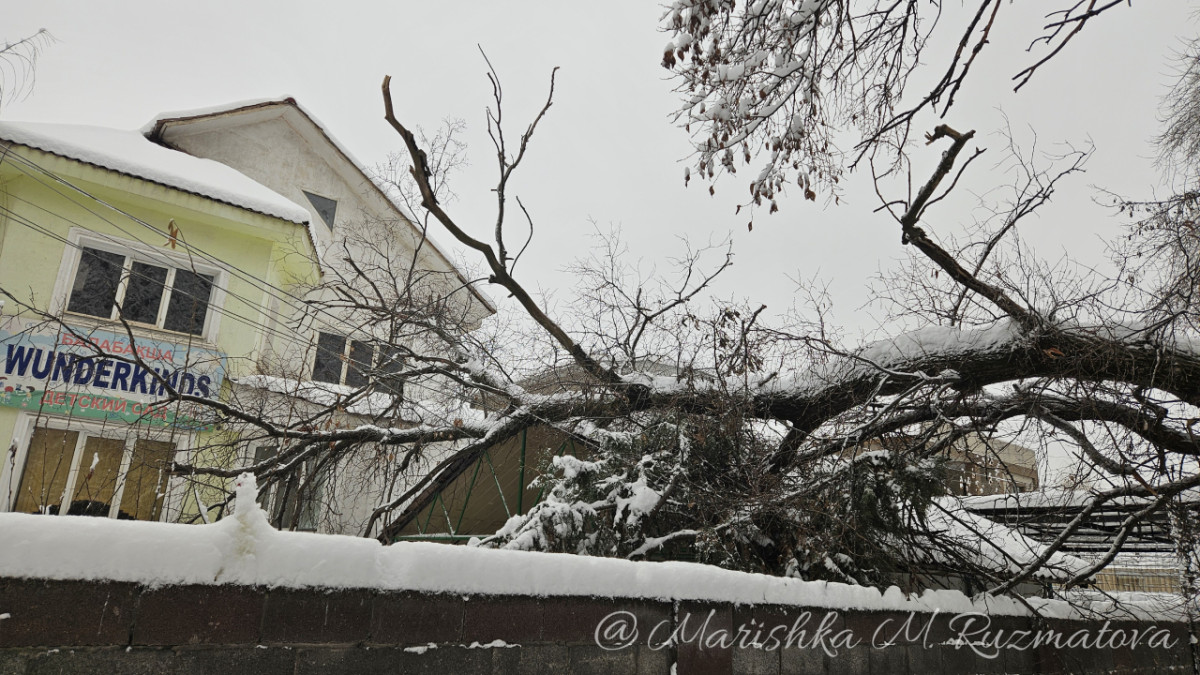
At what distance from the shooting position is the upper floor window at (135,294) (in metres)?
10.5

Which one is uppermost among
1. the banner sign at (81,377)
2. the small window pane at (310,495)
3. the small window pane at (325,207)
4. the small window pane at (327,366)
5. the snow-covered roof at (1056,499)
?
the small window pane at (325,207)

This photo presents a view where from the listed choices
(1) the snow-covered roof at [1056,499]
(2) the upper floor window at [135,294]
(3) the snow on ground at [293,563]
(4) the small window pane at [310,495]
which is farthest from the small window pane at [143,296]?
(1) the snow-covered roof at [1056,499]

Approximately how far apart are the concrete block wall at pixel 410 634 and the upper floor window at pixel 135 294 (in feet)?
30.0

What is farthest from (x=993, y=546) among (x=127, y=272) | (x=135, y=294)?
(x=135, y=294)

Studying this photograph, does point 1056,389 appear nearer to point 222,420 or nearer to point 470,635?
point 470,635

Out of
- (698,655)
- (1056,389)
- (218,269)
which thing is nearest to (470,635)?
(698,655)

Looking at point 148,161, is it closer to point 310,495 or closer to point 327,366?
point 327,366

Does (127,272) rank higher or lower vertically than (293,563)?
higher

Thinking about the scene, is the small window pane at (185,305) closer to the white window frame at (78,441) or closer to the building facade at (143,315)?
the building facade at (143,315)

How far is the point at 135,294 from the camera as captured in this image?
10711 mm

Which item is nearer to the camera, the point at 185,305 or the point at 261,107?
the point at 185,305

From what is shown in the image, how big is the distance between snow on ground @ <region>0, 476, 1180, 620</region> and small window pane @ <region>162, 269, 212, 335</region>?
956cm

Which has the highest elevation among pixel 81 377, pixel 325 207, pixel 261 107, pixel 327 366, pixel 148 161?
pixel 261 107

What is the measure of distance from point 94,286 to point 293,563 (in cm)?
1044
